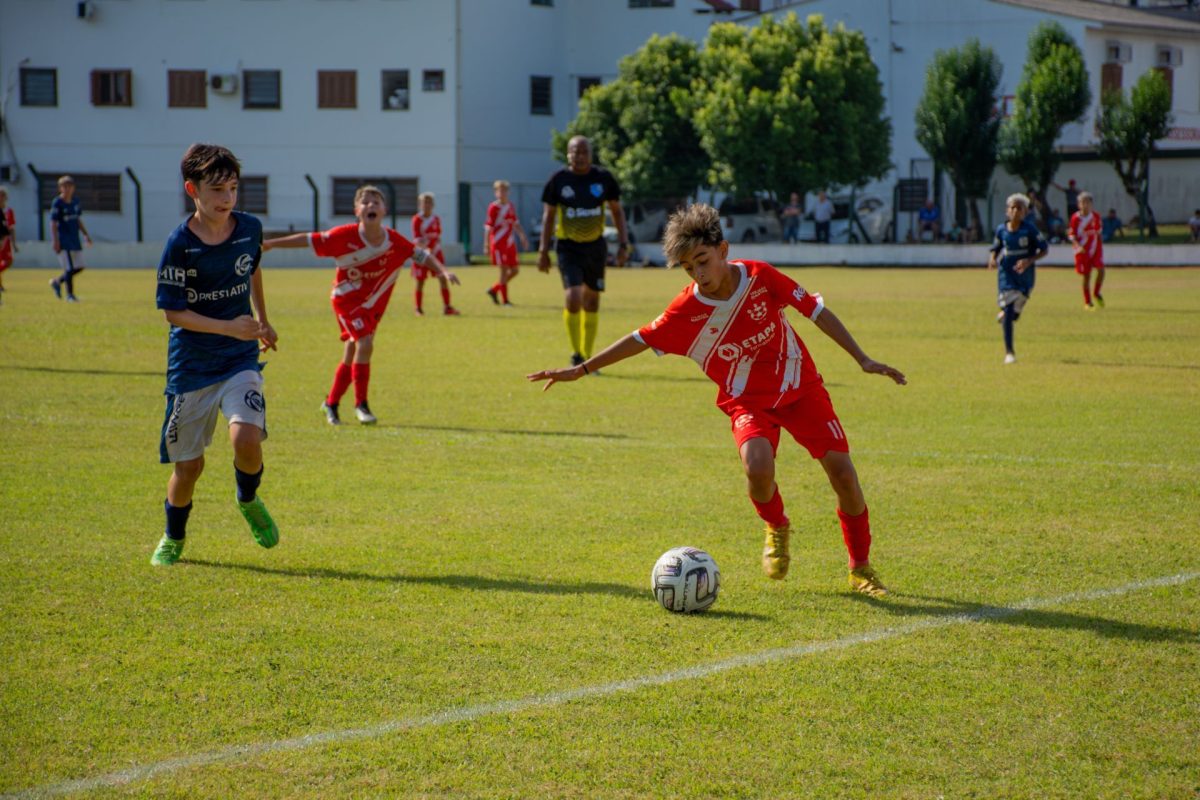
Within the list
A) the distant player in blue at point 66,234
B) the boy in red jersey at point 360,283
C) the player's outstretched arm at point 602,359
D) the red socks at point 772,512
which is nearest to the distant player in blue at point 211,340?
the player's outstretched arm at point 602,359

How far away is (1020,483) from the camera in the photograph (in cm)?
859

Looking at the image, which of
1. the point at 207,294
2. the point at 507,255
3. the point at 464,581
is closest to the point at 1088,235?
the point at 507,255

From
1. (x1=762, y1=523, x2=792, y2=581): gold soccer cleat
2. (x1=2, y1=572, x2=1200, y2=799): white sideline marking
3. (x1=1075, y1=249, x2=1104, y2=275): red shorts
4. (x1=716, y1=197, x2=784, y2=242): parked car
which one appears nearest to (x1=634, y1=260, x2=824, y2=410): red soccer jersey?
(x1=762, y1=523, x2=792, y2=581): gold soccer cleat

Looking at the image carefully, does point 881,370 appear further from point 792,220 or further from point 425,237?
point 792,220

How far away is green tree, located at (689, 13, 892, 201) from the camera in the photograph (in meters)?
44.0

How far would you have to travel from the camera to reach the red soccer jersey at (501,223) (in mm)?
25047

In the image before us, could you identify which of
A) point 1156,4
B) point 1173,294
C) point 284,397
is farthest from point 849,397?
point 1156,4

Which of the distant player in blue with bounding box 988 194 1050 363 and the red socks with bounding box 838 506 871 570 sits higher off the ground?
the distant player in blue with bounding box 988 194 1050 363

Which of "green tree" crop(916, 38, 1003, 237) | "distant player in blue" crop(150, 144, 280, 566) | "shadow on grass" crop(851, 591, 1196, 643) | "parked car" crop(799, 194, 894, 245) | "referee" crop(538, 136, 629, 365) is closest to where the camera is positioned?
"shadow on grass" crop(851, 591, 1196, 643)

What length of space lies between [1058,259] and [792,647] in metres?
36.5

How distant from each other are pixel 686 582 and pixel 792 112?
131ft

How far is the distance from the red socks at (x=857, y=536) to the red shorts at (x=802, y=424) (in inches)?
12.3

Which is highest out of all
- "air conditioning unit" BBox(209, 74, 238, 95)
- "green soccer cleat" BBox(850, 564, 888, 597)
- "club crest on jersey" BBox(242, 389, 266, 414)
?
"air conditioning unit" BBox(209, 74, 238, 95)

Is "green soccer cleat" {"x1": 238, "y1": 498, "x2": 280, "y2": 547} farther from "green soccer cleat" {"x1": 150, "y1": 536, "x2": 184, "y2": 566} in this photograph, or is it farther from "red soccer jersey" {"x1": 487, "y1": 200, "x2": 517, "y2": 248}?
"red soccer jersey" {"x1": 487, "y1": 200, "x2": 517, "y2": 248}
